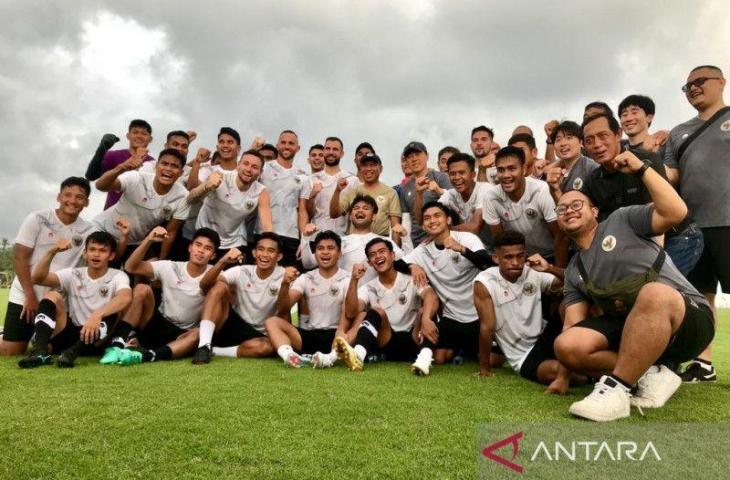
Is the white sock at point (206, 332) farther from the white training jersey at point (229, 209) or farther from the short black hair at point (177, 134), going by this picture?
the short black hair at point (177, 134)

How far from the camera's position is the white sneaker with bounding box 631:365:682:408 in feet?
11.3

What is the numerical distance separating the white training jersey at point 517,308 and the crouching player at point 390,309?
714mm

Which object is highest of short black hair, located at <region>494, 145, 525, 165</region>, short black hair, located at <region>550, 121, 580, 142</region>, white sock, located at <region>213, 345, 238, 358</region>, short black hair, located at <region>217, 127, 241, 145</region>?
short black hair, located at <region>217, 127, 241, 145</region>

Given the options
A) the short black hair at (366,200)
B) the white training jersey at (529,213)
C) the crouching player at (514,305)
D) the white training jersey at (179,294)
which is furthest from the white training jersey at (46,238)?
the white training jersey at (529,213)

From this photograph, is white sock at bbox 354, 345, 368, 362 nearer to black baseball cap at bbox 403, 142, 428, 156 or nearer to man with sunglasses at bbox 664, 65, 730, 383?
man with sunglasses at bbox 664, 65, 730, 383

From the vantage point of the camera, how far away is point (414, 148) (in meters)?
7.18

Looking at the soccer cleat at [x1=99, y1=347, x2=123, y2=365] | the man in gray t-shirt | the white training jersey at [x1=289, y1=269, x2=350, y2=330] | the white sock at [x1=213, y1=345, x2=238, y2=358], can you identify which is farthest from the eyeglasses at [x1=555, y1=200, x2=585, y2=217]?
the soccer cleat at [x1=99, y1=347, x2=123, y2=365]

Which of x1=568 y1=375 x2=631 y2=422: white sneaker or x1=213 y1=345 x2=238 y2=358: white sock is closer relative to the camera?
x1=568 y1=375 x2=631 y2=422: white sneaker

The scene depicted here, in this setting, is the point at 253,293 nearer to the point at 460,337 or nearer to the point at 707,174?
the point at 460,337

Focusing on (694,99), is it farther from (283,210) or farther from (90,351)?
(90,351)

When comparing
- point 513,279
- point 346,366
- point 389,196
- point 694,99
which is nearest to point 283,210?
point 389,196

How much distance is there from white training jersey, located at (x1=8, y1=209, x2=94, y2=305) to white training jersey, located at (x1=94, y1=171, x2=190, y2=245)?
0.39 m

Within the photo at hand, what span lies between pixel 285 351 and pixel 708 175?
14.1ft

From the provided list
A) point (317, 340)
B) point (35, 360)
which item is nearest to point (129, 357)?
point (35, 360)
